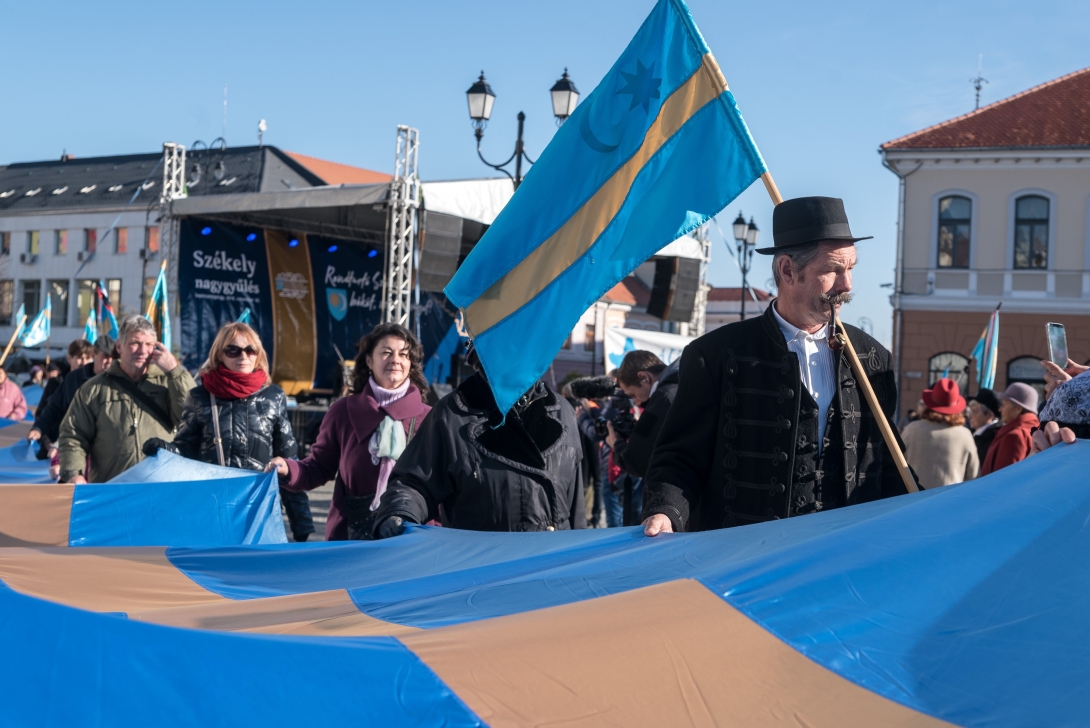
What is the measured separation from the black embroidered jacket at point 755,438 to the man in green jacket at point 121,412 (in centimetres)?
403

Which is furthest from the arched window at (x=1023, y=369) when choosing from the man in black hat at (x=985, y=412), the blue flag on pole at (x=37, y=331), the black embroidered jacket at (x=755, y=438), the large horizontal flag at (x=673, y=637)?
the large horizontal flag at (x=673, y=637)

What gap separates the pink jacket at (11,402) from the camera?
1349cm

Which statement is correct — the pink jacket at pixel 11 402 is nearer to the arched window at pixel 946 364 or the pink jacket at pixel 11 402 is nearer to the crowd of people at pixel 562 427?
the crowd of people at pixel 562 427

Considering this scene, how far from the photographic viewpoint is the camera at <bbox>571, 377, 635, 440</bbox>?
7180 millimetres

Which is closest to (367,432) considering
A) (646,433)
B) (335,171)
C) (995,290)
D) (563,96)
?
(646,433)

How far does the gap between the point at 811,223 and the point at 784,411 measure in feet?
1.83

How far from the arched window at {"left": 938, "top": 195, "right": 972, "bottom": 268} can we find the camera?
23.5 metres

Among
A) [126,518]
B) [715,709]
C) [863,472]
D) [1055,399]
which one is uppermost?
[1055,399]

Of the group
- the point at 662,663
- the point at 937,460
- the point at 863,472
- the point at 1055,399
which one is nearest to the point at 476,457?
the point at 863,472

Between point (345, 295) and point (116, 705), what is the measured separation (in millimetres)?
24950

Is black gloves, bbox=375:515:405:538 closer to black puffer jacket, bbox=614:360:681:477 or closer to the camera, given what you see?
black puffer jacket, bbox=614:360:681:477

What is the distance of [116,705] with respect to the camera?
5.53 feet

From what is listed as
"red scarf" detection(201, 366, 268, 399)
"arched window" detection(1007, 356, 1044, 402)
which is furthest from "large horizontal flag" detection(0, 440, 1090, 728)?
"arched window" detection(1007, 356, 1044, 402)

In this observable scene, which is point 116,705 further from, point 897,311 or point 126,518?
point 897,311
